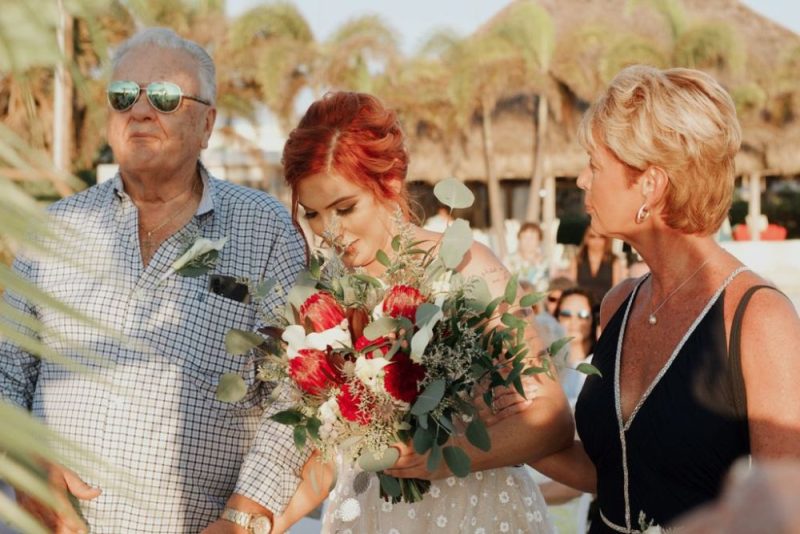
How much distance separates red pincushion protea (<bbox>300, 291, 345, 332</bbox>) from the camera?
231 cm

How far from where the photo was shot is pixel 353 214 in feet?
9.25

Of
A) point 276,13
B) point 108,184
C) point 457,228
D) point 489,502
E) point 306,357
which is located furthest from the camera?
point 276,13

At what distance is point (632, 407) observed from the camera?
2.40 metres

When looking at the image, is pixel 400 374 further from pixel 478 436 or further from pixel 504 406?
pixel 504 406

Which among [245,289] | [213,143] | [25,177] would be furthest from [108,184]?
[213,143]

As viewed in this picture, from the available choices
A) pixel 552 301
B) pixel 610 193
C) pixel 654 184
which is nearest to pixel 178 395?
pixel 610 193

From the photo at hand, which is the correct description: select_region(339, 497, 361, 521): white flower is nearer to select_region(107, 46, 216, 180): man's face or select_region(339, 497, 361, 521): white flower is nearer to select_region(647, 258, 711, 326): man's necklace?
select_region(647, 258, 711, 326): man's necklace

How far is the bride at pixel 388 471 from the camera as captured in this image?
2.58m

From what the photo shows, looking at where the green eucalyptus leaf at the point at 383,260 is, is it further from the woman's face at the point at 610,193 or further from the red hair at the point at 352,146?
the woman's face at the point at 610,193

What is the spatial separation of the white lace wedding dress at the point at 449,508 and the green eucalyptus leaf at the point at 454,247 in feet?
1.98

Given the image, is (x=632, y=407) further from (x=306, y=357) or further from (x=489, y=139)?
(x=489, y=139)

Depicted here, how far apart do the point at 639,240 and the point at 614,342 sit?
279mm

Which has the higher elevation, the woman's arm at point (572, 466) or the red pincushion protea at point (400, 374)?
the red pincushion protea at point (400, 374)

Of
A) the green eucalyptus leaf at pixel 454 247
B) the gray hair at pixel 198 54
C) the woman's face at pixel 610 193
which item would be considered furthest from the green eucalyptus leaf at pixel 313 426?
the gray hair at pixel 198 54
